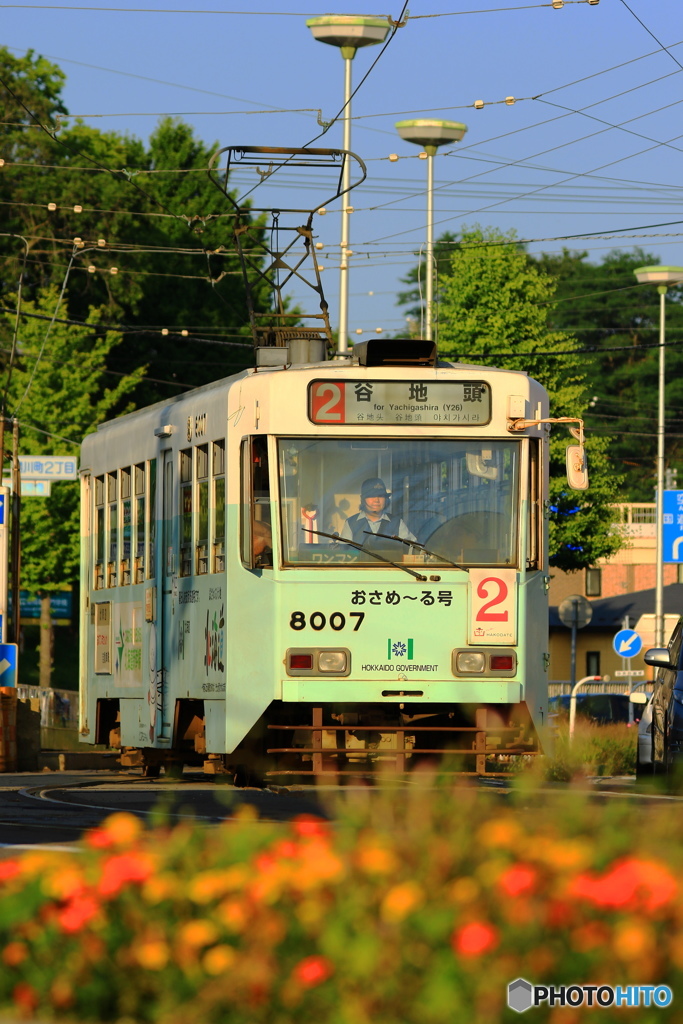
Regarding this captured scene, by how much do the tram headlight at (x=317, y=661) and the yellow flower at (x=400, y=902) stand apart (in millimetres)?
9693

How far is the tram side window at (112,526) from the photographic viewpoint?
761 inches

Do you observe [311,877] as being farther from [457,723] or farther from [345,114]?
[345,114]

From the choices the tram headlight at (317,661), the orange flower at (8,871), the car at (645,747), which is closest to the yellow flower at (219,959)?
the orange flower at (8,871)

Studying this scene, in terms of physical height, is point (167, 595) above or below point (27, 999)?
above

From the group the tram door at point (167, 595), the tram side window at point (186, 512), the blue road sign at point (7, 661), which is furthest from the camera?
the blue road sign at point (7, 661)

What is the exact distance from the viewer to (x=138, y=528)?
18.3 meters

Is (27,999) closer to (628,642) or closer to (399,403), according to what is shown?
(399,403)

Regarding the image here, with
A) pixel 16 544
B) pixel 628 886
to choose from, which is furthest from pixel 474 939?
pixel 16 544

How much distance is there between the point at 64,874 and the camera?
227 inches

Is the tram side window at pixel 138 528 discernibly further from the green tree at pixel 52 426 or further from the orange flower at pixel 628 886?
the green tree at pixel 52 426

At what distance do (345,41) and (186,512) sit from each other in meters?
21.0

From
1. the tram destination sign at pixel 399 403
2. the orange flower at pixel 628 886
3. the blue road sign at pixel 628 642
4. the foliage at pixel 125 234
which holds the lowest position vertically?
the blue road sign at pixel 628 642

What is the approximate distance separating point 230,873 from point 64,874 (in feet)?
1.77

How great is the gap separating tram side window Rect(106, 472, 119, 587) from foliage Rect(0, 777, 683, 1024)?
13.1 meters
